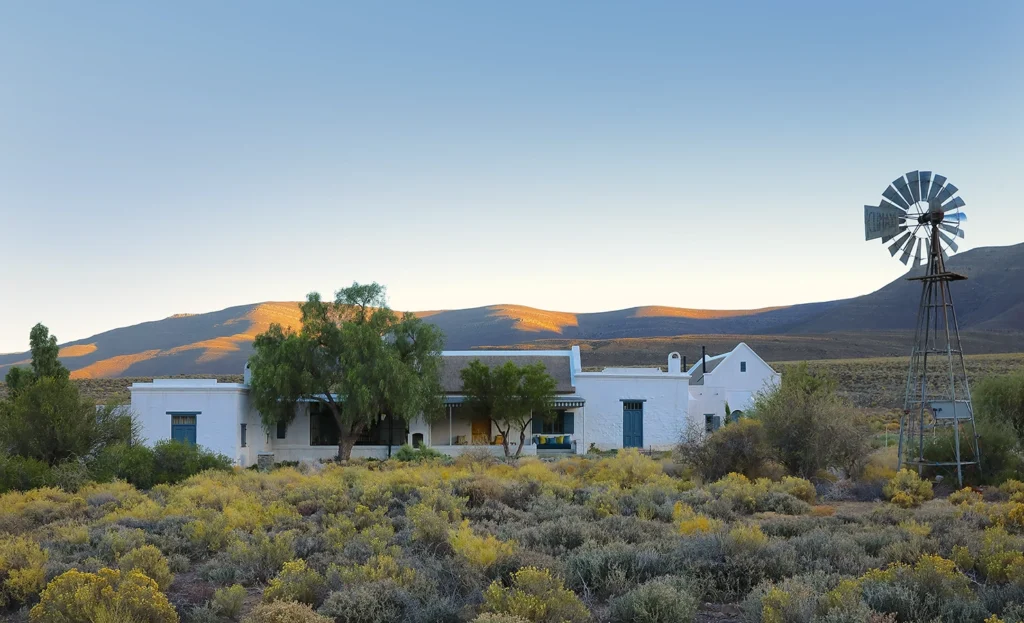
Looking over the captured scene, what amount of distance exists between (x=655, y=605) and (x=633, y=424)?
29822 millimetres

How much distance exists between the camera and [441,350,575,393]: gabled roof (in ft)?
127

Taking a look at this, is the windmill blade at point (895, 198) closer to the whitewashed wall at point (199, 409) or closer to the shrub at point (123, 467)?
the shrub at point (123, 467)

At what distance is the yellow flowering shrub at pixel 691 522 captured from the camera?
12.9 m

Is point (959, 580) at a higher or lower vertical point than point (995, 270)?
lower

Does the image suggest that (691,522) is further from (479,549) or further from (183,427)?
(183,427)

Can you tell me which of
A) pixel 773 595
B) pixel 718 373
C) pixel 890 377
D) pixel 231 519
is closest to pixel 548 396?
pixel 718 373

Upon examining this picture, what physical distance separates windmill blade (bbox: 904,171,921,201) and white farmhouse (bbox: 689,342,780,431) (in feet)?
68.2

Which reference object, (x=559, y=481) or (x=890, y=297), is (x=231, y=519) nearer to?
(x=559, y=481)

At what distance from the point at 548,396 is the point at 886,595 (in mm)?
27966

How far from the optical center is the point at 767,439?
Result: 22.0 meters

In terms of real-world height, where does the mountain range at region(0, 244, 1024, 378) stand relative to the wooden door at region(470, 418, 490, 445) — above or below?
above

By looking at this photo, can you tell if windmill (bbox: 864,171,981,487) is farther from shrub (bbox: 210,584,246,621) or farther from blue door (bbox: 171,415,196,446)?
blue door (bbox: 171,415,196,446)

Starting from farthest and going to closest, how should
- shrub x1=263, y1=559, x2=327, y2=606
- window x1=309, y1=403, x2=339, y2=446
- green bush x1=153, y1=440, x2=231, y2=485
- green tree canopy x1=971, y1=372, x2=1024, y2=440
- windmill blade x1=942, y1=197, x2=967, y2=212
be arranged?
1. window x1=309, y1=403, x2=339, y2=446
2. green tree canopy x1=971, y1=372, x2=1024, y2=440
3. green bush x1=153, y1=440, x2=231, y2=485
4. windmill blade x1=942, y1=197, x2=967, y2=212
5. shrub x1=263, y1=559, x2=327, y2=606

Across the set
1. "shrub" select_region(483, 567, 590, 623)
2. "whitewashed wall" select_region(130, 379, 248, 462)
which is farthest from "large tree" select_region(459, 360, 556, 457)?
"shrub" select_region(483, 567, 590, 623)
